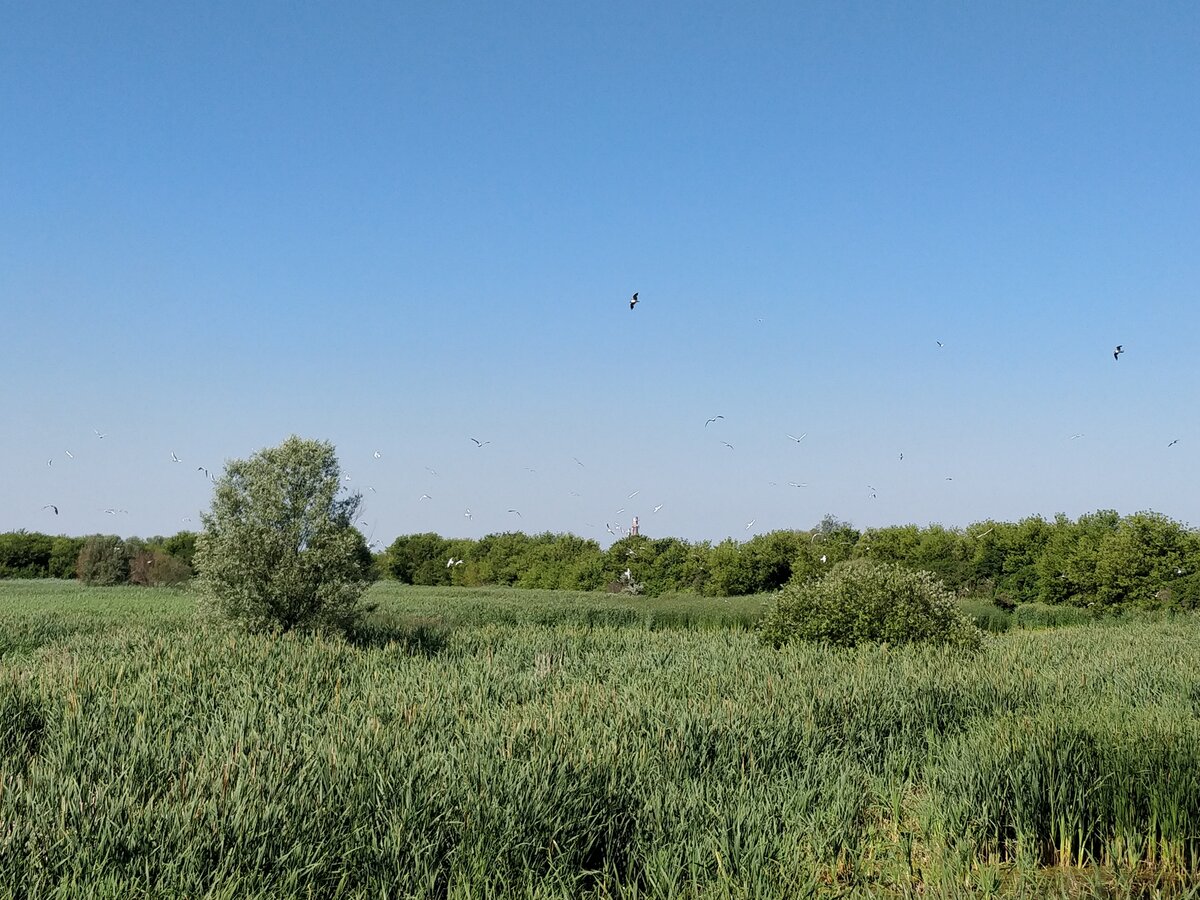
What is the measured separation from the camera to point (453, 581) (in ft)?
246

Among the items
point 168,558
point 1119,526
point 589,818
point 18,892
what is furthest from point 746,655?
point 168,558

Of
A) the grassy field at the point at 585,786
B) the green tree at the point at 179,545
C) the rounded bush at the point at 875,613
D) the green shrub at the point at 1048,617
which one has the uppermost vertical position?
the green tree at the point at 179,545

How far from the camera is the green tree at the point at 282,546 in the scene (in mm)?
19719

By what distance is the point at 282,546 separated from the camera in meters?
20.0

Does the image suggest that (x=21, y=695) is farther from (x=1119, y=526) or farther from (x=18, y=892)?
(x=1119, y=526)

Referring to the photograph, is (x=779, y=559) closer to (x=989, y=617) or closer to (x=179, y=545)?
(x=989, y=617)

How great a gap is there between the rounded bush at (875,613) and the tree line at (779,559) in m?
17.2

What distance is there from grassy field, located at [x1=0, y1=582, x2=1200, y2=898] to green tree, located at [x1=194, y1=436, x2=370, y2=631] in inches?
273

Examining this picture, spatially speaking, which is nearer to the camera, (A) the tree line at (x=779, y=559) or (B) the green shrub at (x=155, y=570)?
(A) the tree line at (x=779, y=559)

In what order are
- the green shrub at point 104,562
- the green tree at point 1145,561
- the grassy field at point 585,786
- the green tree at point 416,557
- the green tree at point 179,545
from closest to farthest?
the grassy field at point 585,786
the green tree at point 1145,561
the green shrub at point 104,562
the green tree at point 179,545
the green tree at point 416,557

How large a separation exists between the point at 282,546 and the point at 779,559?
140ft

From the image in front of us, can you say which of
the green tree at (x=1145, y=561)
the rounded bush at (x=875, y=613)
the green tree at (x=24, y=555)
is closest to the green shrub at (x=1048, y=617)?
the green tree at (x=1145, y=561)

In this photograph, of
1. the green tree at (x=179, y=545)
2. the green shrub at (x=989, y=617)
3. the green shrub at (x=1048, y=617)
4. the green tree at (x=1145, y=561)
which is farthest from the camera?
the green tree at (x=179, y=545)

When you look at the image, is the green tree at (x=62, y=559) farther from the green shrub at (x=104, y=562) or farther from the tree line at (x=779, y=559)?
the green shrub at (x=104, y=562)
